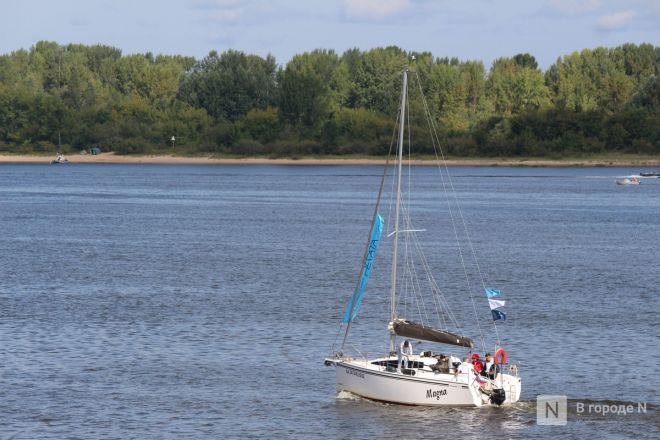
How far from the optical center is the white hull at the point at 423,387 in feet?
153

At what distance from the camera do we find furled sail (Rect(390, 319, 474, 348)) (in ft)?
160

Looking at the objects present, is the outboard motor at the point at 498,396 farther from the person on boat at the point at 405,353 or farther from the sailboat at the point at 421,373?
the person on boat at the point at 405,353

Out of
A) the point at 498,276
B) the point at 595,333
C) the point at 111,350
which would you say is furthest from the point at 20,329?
the point at 498,276

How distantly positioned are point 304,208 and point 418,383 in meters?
114

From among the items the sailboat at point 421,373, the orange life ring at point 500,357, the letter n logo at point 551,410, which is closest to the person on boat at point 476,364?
the sailboat at point 421,373

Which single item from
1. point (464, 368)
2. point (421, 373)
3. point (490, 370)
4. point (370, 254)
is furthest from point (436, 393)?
point (370, 254)

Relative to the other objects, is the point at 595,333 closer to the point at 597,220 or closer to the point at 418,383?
the point at 418,383

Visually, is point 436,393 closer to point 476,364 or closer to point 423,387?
point 423,387

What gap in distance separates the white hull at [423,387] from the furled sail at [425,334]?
1952mm

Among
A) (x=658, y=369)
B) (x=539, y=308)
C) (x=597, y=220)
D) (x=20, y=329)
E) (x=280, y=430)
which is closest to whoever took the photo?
(x=280, y=430)

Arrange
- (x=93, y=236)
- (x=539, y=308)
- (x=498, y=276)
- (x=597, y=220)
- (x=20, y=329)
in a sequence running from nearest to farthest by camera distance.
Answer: (x=20, y=329), (x=539, y=308), (x=498, y=276), (x=93, y=236), (x=597, y=220)

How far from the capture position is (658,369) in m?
55.7

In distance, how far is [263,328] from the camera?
212ft

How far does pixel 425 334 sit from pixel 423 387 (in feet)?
10.1
